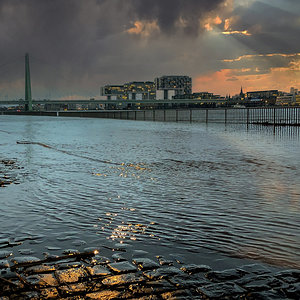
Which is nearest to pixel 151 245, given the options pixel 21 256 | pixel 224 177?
pixel 21 256

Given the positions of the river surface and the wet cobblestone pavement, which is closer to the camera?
the wet cobblestone pavement

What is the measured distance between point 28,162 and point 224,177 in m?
7.02

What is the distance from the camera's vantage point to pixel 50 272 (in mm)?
3975

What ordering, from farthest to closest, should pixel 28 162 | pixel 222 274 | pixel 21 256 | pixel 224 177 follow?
pixel 28 162 → pixel 224 177 → pixel 21 256 → pixel 222 274

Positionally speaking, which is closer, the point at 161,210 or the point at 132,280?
the point at 132,280

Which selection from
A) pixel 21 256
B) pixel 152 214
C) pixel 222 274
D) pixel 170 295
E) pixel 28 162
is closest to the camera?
pixel 170 295

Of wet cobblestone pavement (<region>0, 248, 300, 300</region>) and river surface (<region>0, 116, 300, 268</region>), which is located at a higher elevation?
wet cobblestone pavement (<region>0, 248, 300, 300</region>)

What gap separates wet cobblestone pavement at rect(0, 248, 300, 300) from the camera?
3.48 metres

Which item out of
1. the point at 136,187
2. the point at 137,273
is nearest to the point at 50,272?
the point at 137,273

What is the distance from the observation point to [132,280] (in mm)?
3766

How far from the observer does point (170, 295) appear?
346cm

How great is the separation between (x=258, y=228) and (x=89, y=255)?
2461 millimetres

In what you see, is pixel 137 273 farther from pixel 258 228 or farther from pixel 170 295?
pixel 258 228

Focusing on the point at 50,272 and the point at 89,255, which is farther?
the point at 89,255
